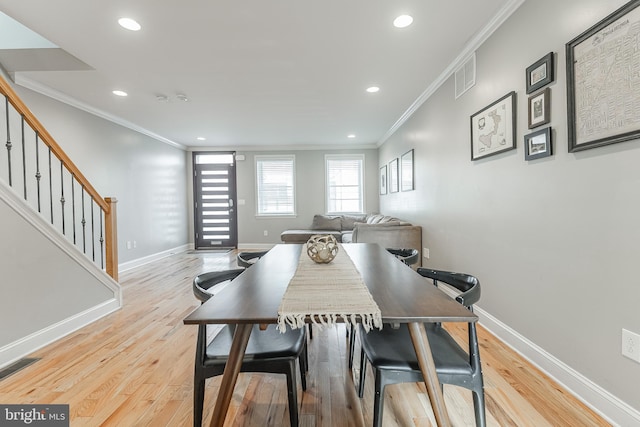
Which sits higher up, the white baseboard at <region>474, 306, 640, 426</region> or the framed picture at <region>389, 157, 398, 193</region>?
the framed picture at <region>389, 157, 398, 193</region>

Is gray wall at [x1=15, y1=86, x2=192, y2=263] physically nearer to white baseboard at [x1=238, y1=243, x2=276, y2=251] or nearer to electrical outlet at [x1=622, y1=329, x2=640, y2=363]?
white baseboard at [x1=238, y1=243, x2=276, y2=251]

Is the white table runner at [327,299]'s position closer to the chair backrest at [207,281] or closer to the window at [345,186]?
the chair backrest at [207,281]

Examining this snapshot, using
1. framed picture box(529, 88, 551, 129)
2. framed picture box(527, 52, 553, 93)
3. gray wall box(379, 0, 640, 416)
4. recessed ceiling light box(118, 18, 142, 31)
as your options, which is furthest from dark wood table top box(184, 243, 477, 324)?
recessed ceiling light box(118, 18, 142, 31)

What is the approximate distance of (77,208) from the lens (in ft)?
12.6

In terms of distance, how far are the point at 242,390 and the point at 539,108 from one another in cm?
247

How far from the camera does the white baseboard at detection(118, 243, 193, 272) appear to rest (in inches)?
183

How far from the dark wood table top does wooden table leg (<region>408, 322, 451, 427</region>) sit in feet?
0.29

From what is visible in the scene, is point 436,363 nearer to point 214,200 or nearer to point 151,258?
point 151,258

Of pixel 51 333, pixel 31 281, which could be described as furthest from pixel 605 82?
pixel 51 333

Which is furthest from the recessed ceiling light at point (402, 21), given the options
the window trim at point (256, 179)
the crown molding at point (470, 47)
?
the window trim at point (256, 179)

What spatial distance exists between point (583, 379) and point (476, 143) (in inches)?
70.2

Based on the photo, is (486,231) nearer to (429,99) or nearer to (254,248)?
(429,99)

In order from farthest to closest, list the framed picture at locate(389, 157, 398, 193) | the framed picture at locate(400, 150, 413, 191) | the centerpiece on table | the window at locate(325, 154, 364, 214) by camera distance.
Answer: the window at locate(325, 154, 364, 214)
the framed picture at locate(389, 157, 398, 193)
the framed picture at locate(400, 150, 413, 191)
the centerpiece on table

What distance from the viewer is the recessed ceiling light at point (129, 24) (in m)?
2.13
